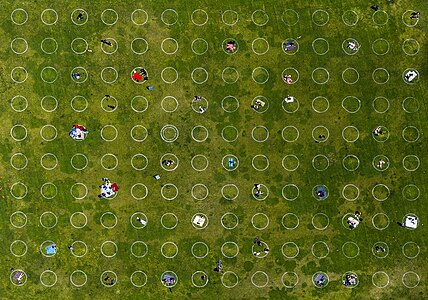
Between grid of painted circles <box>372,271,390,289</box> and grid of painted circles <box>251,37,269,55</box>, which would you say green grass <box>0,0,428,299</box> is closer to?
grid of painted circles <box>372,271,390,289</box>

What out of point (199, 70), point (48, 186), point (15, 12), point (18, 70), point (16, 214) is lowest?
point (16, 214)

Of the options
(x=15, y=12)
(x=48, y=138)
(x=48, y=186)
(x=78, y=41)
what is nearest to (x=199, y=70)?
(x=78, y=41)

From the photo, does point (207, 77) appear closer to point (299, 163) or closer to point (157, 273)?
point (299, 163)

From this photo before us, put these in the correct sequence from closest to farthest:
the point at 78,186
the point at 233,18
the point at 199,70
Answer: the point at 78,186 → the point at 199,70 → the point at 233,18

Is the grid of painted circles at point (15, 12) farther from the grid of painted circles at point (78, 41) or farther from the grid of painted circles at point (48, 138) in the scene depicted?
the grid of painted circles at point (48, 138)

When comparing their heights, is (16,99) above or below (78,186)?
above

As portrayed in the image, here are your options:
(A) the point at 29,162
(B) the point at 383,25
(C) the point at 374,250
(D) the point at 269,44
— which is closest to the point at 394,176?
(C) the point at 374,250

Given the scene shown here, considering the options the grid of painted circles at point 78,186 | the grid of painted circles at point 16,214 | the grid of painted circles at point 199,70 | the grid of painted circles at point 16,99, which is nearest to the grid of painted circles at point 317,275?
the grid of painted circles at point 199,70

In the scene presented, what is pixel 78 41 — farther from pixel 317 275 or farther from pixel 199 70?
pixel 317 275

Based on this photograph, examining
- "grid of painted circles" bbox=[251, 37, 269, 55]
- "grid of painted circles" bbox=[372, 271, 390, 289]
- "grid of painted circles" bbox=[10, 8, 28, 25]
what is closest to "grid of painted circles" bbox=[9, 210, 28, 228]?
"grid of painted circles" bbox=[10, 8, 28, 25]
